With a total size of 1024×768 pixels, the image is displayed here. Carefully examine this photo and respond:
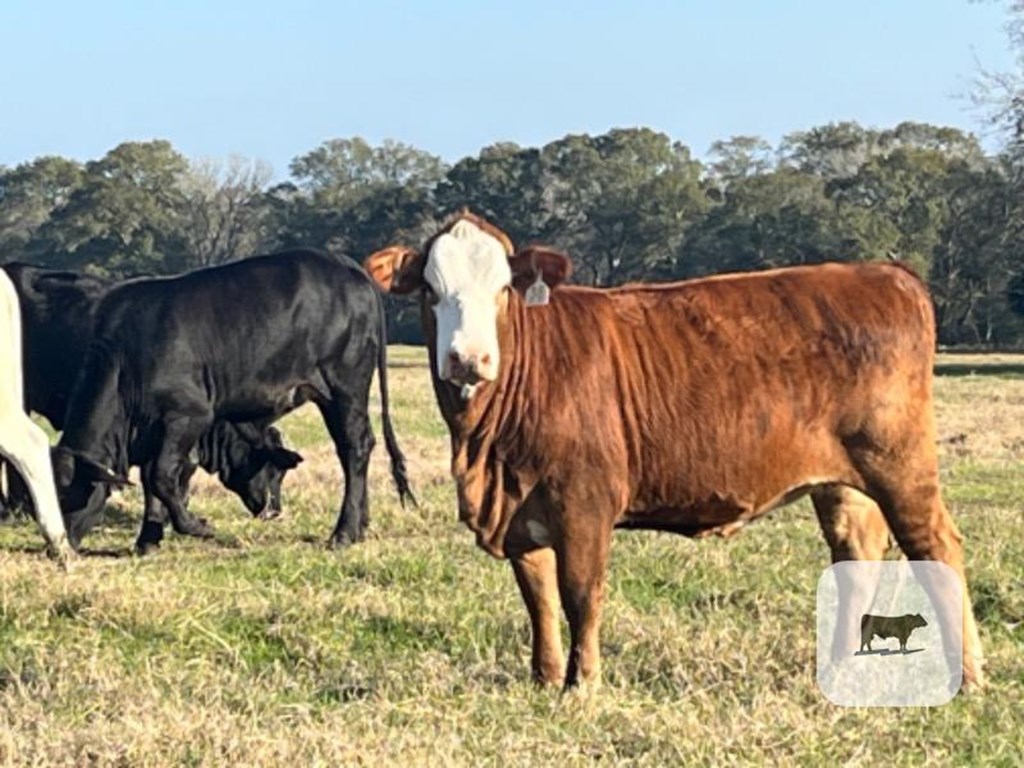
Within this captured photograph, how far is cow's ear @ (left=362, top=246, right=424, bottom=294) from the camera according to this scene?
5168 millimetres

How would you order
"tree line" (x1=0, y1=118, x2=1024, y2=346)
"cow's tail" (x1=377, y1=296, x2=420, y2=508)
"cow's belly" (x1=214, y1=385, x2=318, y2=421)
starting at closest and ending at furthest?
"cow's belly" (x1=214, y1=385, x2=318, y2=421) → "cow's tail" (x1=377, y1=296, x2=420, y2=508) → "tree line" (x1=0, y1=118, x2=1024, y2=346)

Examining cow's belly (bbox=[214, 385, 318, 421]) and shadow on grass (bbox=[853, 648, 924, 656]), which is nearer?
shadow on grass (bbox=[853, 648, 924, 656])

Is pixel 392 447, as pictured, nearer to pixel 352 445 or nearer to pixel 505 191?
pixel 352 445

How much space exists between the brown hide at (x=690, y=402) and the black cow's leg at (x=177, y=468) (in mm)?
4729

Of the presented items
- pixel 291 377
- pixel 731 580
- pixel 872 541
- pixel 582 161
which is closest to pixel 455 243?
pixel 872 541

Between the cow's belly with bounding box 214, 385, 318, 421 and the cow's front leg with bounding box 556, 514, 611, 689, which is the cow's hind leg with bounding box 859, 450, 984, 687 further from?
the cow's belly with bounding box 214, 385, 318, 421

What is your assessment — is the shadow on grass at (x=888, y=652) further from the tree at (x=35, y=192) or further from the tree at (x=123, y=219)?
the tree at (x=35, y=192)

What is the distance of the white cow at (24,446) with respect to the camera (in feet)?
28.4

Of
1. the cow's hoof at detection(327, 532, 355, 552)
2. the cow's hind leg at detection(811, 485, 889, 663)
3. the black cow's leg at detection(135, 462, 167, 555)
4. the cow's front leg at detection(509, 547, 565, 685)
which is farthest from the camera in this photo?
the black cow's leg at detection(135, 462, 167, 555)

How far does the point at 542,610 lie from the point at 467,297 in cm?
116

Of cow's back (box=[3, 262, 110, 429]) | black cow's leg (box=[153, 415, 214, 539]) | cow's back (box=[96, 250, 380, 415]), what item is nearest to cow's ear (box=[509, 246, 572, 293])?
black cow's leg (box=[153, 415, 214, 539])

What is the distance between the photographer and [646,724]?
4.63 m

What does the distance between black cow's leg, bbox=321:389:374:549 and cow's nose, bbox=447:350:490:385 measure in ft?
→ 16.2

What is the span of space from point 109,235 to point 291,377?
1902 inches
